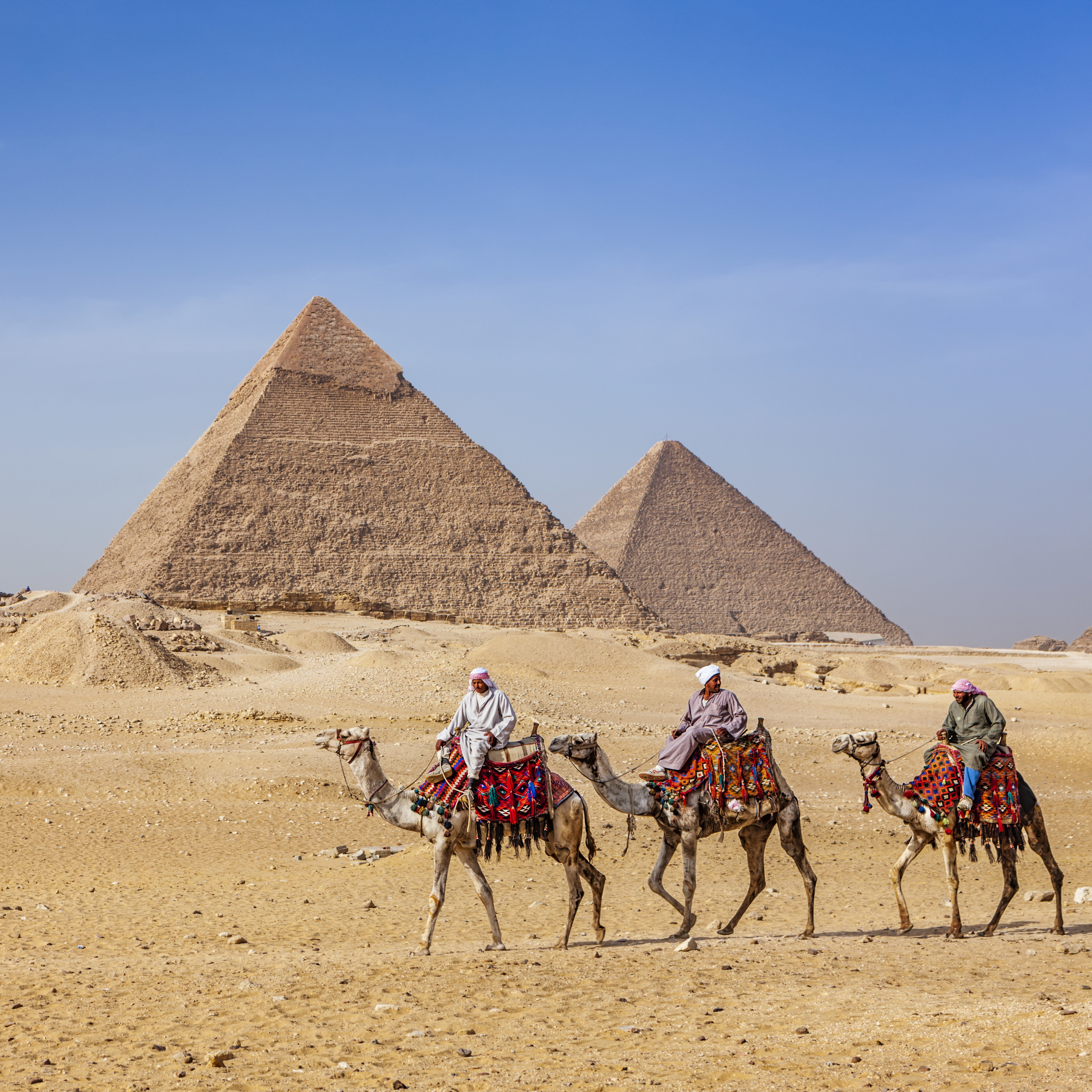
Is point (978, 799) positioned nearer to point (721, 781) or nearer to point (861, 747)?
point (861, 747)

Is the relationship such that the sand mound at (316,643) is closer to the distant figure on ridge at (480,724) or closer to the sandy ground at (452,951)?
the sandy ground at (452,951)

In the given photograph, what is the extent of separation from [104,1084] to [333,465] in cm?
7845

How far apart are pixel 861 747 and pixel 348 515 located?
73.5 meters

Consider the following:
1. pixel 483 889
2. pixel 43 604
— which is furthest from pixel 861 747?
pixel 43 604

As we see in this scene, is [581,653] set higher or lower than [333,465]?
lower

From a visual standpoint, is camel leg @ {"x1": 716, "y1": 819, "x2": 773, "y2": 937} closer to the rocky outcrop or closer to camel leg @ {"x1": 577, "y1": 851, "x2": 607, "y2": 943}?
Result: camel leg @ {"x1": 577, "y1": 851, "x2": 607, "y2": 943}

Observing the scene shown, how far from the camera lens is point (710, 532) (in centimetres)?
11356

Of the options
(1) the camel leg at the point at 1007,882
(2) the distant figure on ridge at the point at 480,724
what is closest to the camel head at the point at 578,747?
(2) the distant figure on ridge at the point at 480,724

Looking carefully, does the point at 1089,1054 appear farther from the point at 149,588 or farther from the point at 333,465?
the point at 333,465

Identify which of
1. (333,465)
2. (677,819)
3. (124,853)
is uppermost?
(333,465)

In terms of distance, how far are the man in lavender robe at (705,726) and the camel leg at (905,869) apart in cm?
99

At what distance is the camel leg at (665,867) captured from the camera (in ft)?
18.1

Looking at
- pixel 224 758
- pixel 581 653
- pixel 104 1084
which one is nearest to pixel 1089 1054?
pixel 104 1084

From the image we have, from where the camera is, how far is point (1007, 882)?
5863 mm
